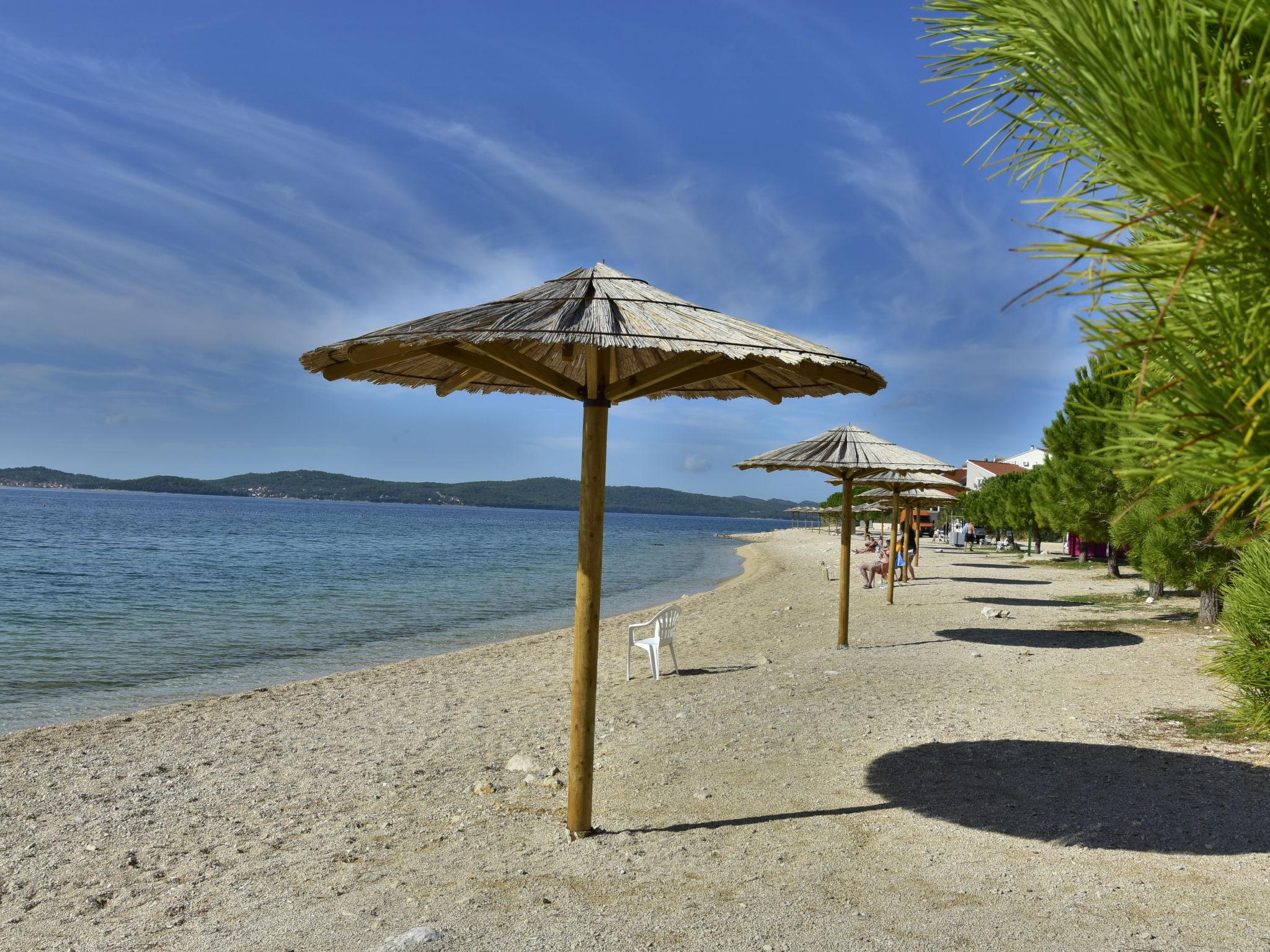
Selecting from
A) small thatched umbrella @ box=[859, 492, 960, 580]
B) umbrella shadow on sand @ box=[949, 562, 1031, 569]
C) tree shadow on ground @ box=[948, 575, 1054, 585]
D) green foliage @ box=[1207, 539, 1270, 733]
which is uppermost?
small thatched umbrella @ box=[859, 492, 960, 580]

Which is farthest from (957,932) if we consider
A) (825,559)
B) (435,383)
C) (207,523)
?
(207,523)

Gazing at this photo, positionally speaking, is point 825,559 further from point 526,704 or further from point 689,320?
point 689,320

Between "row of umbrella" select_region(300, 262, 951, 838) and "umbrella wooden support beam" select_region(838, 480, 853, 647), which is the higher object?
"row of umbrella" select_region(300, 262, 951, 838)

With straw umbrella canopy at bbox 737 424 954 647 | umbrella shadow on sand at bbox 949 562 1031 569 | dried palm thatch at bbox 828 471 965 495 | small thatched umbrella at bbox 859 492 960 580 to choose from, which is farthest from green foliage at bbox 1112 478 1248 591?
umbrella shadow on sand at bbox 949 562 1031 569

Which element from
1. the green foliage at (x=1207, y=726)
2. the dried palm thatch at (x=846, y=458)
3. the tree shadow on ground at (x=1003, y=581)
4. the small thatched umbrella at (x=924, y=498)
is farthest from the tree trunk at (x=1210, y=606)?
the tree shadow on ground at (x=1003, y=581)

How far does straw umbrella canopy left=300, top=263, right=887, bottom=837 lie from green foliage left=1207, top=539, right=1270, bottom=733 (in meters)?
2.53

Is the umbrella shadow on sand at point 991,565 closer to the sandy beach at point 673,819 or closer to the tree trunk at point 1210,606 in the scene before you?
the tree trunk at point 1210,606

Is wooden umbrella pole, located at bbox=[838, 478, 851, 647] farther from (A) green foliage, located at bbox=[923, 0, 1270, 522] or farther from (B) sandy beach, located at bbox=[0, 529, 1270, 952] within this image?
(A) green foliage, located at bbox=[923, 0, 1270, 522]

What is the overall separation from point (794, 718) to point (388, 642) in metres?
10.4

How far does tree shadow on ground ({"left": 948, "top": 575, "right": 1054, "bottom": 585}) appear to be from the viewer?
67.6ft

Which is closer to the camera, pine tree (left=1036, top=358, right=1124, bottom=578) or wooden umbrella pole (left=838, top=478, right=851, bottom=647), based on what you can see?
wooden umbrella pole (left=838, top=478, right=851, bottom=647)

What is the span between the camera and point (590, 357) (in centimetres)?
437

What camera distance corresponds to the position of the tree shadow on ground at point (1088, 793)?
4.35m

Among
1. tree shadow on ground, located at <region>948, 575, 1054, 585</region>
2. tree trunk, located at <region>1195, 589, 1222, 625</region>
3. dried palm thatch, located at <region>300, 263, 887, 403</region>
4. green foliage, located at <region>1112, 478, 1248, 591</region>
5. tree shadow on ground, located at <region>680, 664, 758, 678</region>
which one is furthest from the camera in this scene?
tree shadow on ground, located at <region>948, 575, 1054, 585</region>
